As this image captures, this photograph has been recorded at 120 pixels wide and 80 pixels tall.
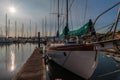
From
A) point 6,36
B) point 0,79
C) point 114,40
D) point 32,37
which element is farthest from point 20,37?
point 114,40

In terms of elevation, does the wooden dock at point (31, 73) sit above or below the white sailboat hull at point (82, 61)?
below

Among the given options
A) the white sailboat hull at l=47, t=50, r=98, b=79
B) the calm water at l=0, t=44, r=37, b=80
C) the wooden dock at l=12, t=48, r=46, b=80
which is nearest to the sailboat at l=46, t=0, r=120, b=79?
the white sailboat hull at l=47, t=50, r=98, b=79

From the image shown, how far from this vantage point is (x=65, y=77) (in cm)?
1320

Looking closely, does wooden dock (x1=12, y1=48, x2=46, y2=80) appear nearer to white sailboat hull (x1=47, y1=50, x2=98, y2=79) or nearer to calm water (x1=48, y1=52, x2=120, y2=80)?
calm water (x1=48, y1=52, x2=120, y2=80)

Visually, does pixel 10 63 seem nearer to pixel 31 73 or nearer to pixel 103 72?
pixel 31 73

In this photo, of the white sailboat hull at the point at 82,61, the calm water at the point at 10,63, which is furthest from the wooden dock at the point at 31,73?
the white sailboat hull at the point at 82,61

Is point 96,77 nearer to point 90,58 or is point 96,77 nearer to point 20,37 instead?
point 90,58

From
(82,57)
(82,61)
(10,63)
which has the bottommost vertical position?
(10,63)

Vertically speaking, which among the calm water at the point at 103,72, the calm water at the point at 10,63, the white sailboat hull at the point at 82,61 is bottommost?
the calm water at the point at 10,63

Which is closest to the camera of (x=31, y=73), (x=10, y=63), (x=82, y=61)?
(x=82, y=61)

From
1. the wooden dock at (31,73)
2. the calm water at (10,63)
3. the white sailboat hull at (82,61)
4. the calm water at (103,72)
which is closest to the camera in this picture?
the white sailboat hull at (82,61)

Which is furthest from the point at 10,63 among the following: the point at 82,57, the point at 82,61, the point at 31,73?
the point at 82,57

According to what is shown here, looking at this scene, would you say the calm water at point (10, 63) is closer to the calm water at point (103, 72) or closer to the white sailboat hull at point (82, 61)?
the calm water at point (103, 72)

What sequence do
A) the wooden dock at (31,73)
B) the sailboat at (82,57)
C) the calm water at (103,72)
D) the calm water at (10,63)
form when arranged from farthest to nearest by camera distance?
the calm water at (10,63) < the calm water at (103,72) < the wooden dock at (31,73) < the sailboat at (82,57)
